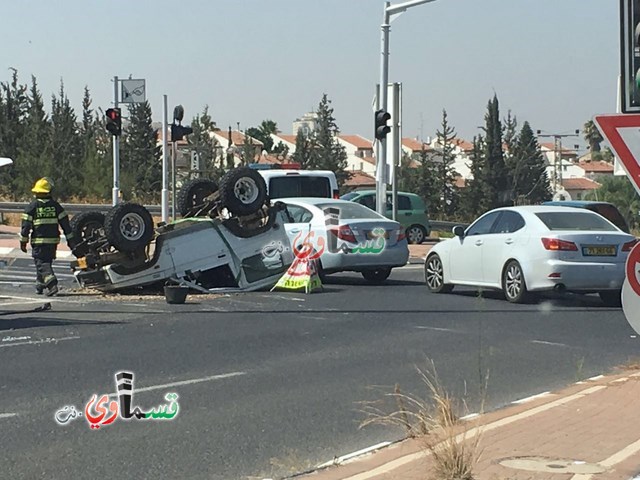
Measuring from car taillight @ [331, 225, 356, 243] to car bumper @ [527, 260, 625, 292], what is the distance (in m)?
3.89

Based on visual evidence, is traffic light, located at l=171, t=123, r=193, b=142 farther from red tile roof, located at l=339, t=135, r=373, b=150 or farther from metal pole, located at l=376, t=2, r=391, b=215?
red tile roof, located at l=339, t=135, r=373, b=150

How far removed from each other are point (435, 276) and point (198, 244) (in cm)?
386

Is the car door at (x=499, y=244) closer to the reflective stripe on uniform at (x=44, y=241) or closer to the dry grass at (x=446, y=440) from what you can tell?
the reflective stripe on uniform at (x=44, y=241)

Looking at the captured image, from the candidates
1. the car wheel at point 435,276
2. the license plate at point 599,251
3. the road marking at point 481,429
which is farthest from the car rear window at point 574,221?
the road marking at point 481,429

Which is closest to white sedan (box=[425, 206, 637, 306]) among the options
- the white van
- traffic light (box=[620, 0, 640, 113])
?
the white van

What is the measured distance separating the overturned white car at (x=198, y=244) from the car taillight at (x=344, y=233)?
36.2 inches

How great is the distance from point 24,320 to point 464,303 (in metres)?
6.36

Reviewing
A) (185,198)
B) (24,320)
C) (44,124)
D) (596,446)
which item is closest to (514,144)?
(44,124)

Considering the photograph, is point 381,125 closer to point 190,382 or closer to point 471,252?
point 471,252

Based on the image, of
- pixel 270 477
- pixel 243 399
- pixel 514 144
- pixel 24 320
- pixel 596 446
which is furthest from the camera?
pixel 514 144

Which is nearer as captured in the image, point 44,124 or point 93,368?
point 93,368

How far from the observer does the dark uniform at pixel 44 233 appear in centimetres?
1692

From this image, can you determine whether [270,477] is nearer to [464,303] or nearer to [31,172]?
[464,303]

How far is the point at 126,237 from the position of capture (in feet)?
55.1
